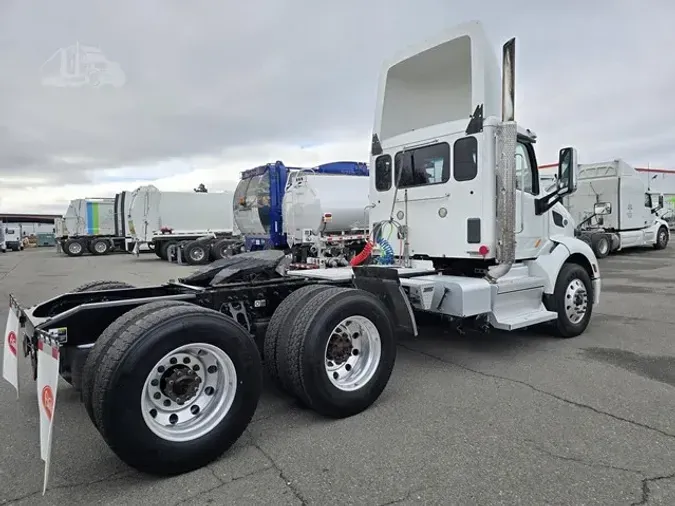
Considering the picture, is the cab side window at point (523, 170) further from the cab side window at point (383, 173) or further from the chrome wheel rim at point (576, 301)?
the cab side window at point (383, 173)

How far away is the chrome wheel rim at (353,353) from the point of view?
412 cm

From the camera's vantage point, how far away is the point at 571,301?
6457mm

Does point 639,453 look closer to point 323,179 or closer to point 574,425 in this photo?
point 574,425

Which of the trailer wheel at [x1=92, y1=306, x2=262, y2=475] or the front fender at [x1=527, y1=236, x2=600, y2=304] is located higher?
the front fender at [x1=527, y1=236, x2=600, y2=304]

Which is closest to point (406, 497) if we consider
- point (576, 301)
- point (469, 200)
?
point (469, 200)

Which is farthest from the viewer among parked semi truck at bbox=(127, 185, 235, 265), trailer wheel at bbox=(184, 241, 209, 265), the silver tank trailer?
parked semi truck at bbox=(127, 185, 235, 265)

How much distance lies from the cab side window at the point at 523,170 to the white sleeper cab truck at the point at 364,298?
1.0 inches

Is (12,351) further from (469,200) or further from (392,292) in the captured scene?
(469,200)

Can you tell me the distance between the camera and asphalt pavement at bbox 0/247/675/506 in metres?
2.90

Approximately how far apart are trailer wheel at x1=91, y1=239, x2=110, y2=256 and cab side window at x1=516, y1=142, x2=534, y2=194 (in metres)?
29.1

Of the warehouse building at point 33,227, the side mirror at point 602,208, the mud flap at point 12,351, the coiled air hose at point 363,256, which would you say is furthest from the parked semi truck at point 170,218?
the warehouse building at point 33,227

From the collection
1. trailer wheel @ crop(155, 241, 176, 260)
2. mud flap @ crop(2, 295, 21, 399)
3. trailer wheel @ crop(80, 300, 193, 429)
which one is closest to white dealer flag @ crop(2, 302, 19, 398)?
mud flap @ crop(2, 295, 21, 399)

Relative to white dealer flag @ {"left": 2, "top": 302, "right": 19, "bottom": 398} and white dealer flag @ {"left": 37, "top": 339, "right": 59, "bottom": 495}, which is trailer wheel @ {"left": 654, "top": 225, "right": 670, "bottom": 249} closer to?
white dealer flag @ {"left": 2, "top": 302, "right": 19, "bottom": 398}

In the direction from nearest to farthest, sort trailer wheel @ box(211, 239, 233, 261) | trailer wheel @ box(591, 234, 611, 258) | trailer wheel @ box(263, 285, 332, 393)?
1. trailer wheel @ box(263, 285, 332, 393)
2. trailer wheel @ box(591, 234, 611, 258)
3. trailer wheel @ box(211, 239, 233, 261)
